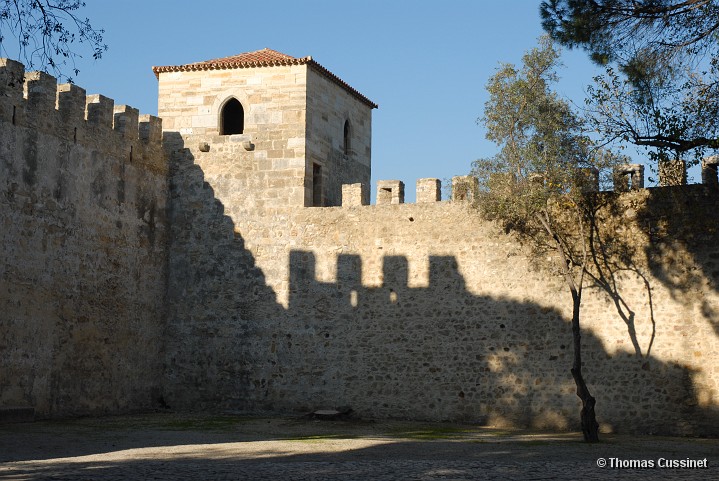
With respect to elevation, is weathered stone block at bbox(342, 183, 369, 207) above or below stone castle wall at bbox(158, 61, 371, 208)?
below

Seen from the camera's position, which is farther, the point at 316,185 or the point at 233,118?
the point at 233,118

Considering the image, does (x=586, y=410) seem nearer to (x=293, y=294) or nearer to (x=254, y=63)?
(x=293, y=294)

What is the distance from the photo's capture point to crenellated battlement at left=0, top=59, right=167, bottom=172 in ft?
56.1

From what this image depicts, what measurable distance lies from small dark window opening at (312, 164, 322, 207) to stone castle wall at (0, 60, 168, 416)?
2936 mm

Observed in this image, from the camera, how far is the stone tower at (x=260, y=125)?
809 inches

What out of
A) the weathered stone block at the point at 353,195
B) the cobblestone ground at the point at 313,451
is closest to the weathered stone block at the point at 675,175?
the cobblestone ground at the point at 313,451

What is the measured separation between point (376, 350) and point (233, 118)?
621 centimetres

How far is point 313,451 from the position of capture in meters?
13.1

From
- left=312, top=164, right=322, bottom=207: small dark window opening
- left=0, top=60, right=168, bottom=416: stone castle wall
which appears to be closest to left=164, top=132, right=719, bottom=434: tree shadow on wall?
left=0, top=60, right=168, bottom=416: stone castle wall

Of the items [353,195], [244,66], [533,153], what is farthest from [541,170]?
[244,66]

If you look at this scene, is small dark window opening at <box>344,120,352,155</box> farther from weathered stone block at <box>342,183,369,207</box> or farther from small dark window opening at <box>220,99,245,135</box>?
weathered stone block at <box>342,183,369,207</box>

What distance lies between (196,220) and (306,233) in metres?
2.31

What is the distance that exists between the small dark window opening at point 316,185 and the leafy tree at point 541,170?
3989mm

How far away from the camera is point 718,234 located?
16906 mm
